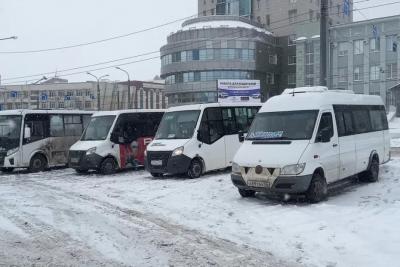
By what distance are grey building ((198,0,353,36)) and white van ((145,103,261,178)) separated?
6467 cm

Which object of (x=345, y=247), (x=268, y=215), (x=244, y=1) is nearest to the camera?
(x=345, y=247)

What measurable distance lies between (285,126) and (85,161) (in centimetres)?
884

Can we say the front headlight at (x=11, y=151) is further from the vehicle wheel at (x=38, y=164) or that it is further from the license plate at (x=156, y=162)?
the license plate at (x=156, y=162)

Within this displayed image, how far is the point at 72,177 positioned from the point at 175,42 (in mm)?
63409

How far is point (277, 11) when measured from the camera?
83.9 m

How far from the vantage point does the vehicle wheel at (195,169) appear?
15.7 meters

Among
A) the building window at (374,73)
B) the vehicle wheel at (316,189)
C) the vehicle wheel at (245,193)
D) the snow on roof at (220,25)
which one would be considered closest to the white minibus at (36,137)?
the vehicle wheel at (245,193)

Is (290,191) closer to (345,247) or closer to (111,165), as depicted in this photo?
(345,247)

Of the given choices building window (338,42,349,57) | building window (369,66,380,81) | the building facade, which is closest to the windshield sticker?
building window (369,66,380,81)

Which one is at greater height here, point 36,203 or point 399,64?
point 399,64

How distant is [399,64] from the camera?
62.3m

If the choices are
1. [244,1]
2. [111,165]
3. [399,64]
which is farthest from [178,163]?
[244,1]

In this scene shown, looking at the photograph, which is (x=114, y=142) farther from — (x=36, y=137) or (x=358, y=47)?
(x=358, y=47)

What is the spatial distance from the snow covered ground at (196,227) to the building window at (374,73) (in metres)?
54.9
